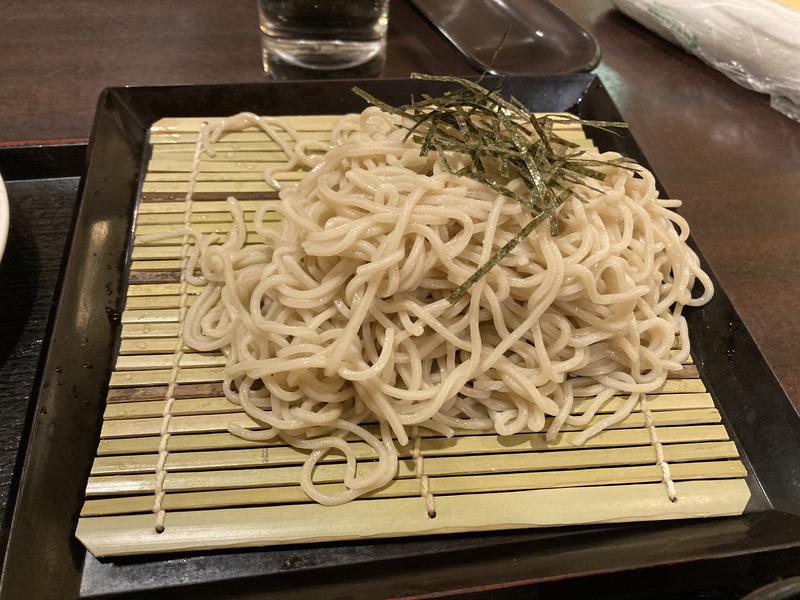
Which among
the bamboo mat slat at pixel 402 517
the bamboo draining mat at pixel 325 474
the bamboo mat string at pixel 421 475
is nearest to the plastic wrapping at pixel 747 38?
the bamboo draining mat at pixel 325 474

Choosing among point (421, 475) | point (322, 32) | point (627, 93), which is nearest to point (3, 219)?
point (421, 475)

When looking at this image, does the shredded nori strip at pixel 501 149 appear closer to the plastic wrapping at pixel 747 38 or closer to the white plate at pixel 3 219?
the white plate at pixel 3 219

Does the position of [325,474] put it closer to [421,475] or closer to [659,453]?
[421,475]

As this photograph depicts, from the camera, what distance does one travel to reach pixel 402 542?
1396 millimetres

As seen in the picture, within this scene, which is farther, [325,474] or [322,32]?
[322,32]

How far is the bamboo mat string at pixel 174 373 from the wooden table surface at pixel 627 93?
1.43 feet

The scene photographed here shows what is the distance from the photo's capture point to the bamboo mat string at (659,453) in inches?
58.5

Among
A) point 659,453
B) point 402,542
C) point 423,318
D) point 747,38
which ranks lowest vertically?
point 402,542

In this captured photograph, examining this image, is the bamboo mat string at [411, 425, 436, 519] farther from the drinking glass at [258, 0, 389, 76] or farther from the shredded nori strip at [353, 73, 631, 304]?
the drinking glass at [258, 0, 389, 76]

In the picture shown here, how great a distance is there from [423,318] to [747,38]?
8.88 feet

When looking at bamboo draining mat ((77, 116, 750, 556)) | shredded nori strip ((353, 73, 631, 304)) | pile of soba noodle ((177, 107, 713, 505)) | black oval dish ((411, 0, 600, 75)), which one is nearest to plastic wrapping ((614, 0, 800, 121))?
black oval dish ((411, 0, 600, 75))

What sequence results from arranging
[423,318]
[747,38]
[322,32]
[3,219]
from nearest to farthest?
[423,318] → [3,219] → [322,32] → [747,38]

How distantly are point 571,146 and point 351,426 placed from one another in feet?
3.38

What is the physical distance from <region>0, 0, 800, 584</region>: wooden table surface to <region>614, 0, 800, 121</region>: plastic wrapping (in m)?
0.08
